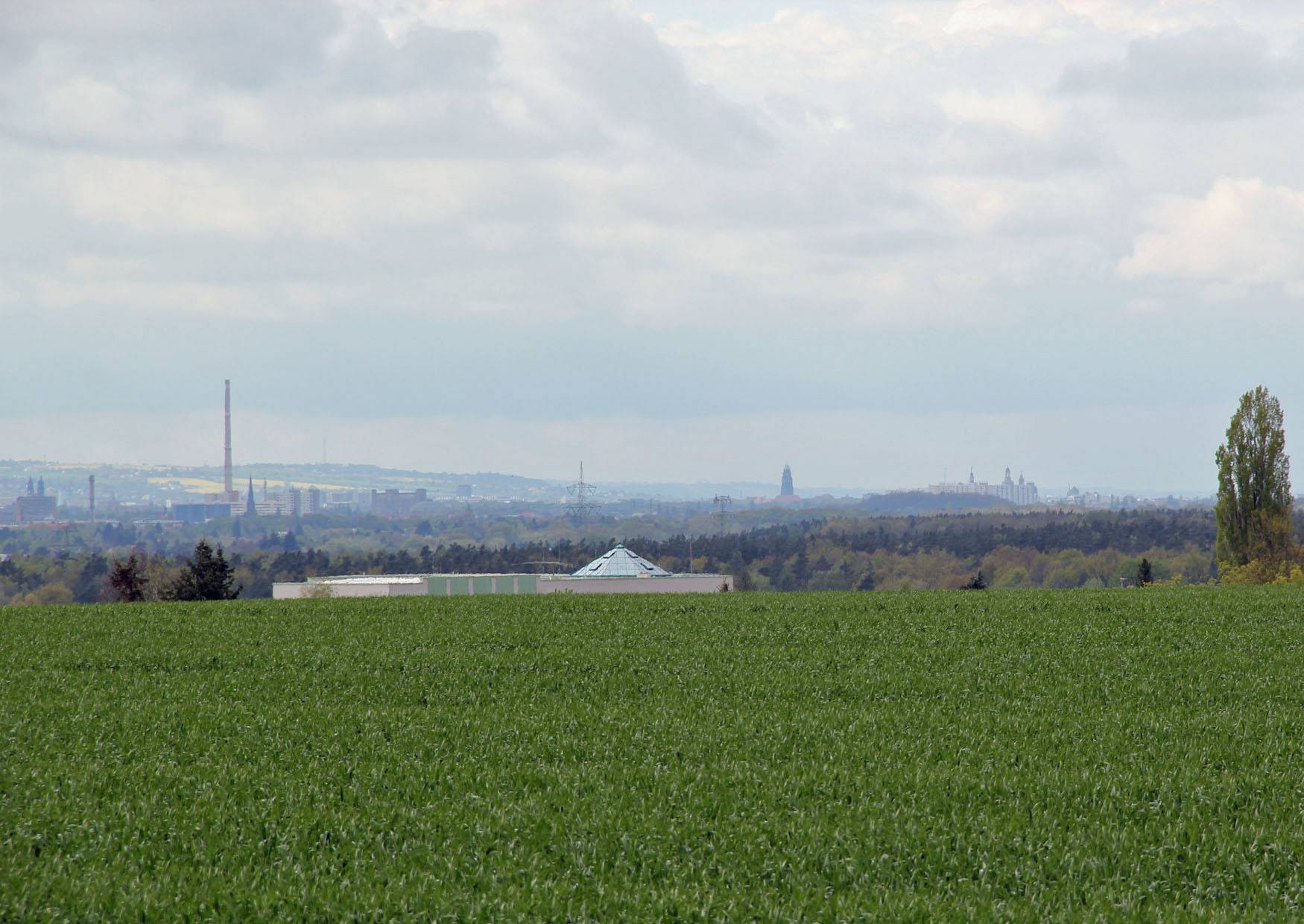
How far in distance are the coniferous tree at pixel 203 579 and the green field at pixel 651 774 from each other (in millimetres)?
37439

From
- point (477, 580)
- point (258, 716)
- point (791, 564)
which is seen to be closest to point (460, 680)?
point (258, 716)

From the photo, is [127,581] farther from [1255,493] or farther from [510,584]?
[1255,493]

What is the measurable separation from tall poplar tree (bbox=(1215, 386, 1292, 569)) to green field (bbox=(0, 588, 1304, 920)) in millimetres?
39670

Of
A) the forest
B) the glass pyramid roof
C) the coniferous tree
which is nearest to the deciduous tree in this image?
the coniferous tree

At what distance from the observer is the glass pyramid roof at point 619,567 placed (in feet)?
337

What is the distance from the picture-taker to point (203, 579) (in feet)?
200

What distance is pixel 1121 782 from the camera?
43.0 feet

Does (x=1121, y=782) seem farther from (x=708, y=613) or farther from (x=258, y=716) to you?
(x=708, y=613)

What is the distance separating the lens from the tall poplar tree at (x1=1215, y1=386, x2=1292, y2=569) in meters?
60.5

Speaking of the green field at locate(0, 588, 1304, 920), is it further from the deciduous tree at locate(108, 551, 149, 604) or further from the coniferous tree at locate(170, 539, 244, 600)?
the coniferous tree at locate(170, 539, 244, 600)

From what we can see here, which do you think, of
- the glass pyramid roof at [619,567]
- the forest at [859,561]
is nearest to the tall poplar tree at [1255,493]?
the glass pyramid roof at [619,567]

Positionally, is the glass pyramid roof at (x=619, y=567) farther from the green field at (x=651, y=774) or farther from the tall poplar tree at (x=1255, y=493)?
the green field at (x=651, y=774)

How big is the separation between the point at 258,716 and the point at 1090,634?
16.2 meters

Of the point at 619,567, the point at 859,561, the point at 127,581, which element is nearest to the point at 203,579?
the point at 127,581
